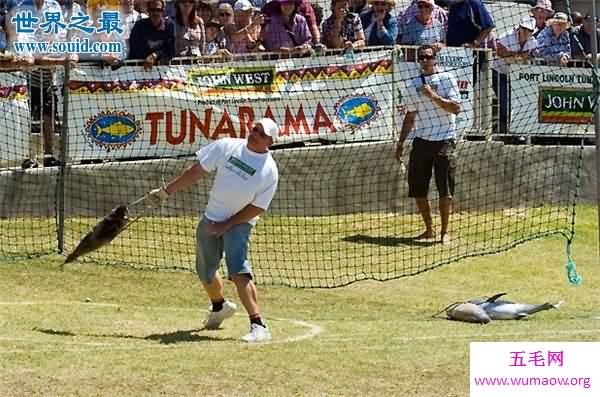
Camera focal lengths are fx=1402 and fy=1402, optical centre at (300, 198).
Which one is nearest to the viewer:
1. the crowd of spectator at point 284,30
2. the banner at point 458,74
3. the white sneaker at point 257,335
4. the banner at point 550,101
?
the white sneaker at point 257,335

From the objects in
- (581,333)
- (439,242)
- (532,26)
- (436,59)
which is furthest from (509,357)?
(532,26)

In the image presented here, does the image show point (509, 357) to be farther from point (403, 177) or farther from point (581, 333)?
point (403, 177)

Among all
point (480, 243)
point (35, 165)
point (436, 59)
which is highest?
point (436, 59)

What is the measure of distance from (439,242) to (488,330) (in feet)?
16.4

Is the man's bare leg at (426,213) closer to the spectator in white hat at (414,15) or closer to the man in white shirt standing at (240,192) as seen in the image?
the spectator in white hat at (414,15)

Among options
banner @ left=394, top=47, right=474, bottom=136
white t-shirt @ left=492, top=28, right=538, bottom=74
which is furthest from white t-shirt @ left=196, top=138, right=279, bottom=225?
white t-shirt @ left=492, top=28, right=538, bottom=74

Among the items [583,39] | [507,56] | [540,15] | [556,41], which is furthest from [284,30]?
[583,39]

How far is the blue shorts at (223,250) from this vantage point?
1120cm

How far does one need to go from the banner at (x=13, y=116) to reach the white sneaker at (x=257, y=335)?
645cm

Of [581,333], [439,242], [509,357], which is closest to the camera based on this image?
[509,357]

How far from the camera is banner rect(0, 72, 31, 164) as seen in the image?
53.9 ft

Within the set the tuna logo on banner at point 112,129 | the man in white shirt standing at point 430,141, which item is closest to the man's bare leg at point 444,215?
the man in white shirt standing at point 430,141

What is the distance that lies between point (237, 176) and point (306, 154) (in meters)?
6.63

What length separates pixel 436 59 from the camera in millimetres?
17359
